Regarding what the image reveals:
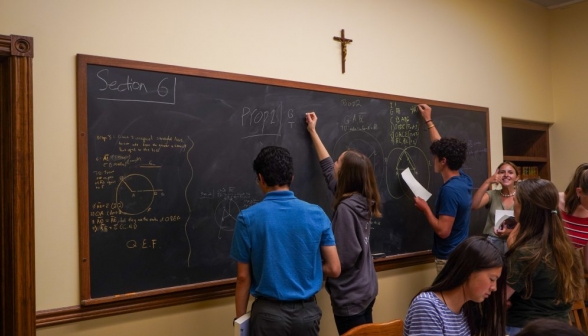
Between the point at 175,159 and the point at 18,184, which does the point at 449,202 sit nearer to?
the point at 175,159

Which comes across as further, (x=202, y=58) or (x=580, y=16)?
(x=580, y=16)

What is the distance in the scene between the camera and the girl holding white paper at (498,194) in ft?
13.2

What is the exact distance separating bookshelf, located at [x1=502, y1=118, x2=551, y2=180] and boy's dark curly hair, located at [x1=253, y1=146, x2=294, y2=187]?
3749 millimetres

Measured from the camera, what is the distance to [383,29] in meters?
3.88

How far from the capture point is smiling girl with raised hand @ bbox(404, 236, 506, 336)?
6.04 feet

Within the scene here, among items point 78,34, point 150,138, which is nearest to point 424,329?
point 150,138

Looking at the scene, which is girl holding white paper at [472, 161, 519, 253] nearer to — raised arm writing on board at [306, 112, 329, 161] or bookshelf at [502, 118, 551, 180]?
bookshelf at [502, 118, 551, 180]

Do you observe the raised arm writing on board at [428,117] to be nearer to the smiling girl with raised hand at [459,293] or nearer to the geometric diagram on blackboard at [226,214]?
the geometric diagram on blackboard at [226,214]

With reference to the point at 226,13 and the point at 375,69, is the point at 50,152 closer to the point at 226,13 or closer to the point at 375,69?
the point at 226,13

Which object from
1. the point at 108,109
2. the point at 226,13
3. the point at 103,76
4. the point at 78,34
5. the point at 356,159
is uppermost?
the point at 226,13

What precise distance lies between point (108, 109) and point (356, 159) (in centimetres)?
129

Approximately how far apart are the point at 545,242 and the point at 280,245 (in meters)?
1.16

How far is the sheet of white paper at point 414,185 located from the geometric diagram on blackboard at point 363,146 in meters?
0.23

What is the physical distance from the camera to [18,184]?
7.18 ft
